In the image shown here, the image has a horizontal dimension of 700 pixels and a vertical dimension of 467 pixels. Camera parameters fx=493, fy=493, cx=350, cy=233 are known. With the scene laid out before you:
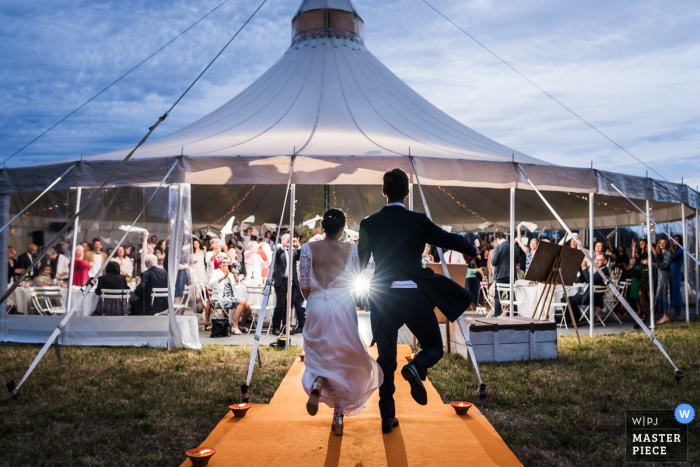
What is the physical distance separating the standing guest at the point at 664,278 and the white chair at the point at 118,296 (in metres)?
8.74

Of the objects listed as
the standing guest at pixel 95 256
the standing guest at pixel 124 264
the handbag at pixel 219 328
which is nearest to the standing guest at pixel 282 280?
the handbag at pixel 219 328

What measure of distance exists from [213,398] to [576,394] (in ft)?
9.71

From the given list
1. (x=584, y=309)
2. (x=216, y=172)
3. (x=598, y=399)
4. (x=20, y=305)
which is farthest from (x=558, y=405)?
(x=20, y=305)

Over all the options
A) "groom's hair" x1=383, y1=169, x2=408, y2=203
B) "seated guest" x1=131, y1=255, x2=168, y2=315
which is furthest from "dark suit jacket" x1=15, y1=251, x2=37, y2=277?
"groom's hair" x1=383, y1=169, x2=408, y2=203

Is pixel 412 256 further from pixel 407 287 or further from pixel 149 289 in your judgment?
pixel 149 289

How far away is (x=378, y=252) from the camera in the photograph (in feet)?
9.23

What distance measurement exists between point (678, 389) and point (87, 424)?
464 centimetres

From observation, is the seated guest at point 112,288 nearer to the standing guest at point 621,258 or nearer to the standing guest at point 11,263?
the standing guest at point 11,263

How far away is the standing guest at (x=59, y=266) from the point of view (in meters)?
6.29

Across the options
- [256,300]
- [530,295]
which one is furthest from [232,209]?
[530,295]

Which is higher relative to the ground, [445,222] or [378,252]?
[445,222]

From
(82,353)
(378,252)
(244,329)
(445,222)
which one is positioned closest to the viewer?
(378,252)

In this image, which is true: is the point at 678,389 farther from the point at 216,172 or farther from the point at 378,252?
the point at 216,172

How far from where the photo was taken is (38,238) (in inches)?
253
